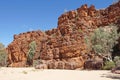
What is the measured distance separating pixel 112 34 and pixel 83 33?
2045 centimetres

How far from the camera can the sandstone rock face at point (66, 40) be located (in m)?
50.6

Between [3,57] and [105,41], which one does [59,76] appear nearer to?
[105,41]

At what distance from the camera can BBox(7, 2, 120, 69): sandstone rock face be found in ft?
166

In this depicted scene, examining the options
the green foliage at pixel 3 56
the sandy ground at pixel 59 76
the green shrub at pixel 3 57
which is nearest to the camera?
the sandy ground at pixel 59 76

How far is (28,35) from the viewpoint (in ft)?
293

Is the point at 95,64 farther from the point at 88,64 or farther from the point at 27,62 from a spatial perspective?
the point at 27,62

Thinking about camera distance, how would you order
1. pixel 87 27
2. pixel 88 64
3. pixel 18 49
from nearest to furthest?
pixel 88 64
pixel 87 27
pixel 18 49

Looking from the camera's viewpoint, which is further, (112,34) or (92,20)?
(92,20)

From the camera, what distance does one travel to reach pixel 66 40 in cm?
5428

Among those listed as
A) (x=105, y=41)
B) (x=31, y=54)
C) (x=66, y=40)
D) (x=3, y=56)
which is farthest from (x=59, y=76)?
(x=3, y=56)

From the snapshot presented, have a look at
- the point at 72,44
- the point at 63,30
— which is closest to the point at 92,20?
the point at 63,30

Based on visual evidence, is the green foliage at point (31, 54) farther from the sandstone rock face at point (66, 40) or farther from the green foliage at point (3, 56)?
the green foliage at point (3, 56)

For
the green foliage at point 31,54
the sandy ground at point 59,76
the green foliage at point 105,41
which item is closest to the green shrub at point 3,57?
the green foliage at point 31,54

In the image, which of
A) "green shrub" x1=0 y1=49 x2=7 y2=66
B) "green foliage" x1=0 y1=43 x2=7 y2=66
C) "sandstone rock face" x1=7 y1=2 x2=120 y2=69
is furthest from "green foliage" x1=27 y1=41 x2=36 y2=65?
"green shrub" x1=0 y1=49 x2=7 y2=66
